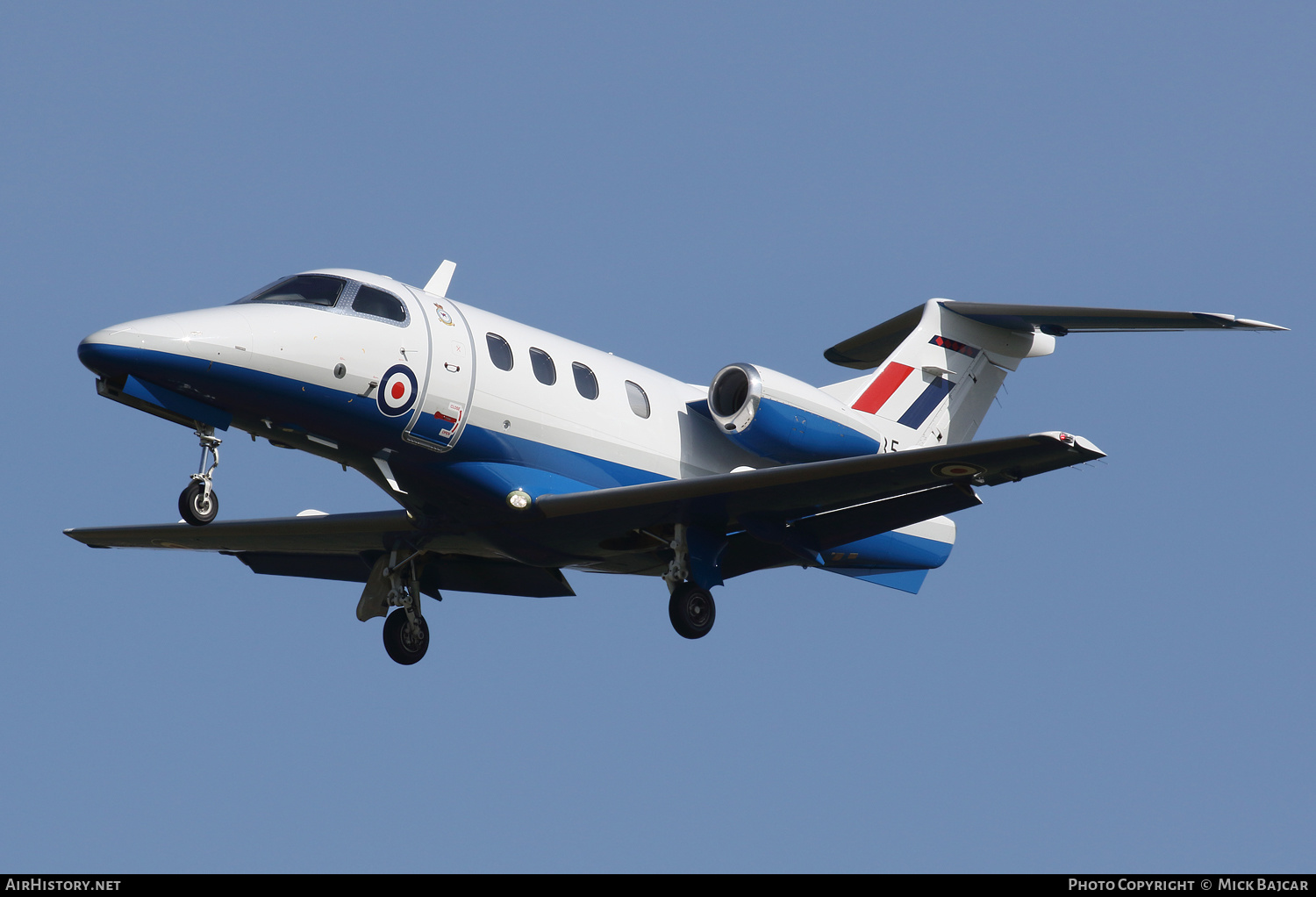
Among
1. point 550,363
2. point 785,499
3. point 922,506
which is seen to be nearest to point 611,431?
point 550,363

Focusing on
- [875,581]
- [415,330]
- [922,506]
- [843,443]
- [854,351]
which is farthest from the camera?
[854,351]

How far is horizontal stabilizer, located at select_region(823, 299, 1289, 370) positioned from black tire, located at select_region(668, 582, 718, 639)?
21.1ft

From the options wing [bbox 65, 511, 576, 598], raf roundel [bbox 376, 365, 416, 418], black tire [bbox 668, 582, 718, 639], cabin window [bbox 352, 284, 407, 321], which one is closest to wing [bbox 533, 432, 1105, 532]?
black tire [bbox 668, 582, 718, 639]

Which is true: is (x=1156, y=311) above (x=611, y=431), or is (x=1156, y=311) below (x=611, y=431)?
above

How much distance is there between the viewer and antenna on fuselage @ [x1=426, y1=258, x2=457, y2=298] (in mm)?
18359

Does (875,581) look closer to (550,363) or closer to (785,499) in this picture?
(785,499)

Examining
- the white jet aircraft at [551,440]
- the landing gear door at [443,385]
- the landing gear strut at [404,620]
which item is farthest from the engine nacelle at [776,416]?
the landing gear strut at [404,620]

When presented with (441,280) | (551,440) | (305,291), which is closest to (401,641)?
(551,440)

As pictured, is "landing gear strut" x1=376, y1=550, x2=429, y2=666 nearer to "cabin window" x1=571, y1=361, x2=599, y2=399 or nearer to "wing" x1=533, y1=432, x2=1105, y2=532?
"wing" x1=533, y1=432, x2=1105, y2=532

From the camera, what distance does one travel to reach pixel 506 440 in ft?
58.5

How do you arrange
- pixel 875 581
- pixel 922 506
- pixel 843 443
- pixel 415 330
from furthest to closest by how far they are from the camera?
pixel 875 581
pixel 843 443
pixel 922 506
pixel 415 330

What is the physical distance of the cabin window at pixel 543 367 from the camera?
18.4 meters

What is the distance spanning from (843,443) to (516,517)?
4961mm

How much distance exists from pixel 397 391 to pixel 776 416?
536 cm
